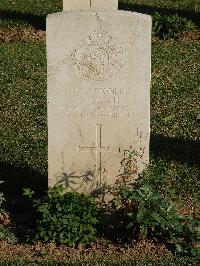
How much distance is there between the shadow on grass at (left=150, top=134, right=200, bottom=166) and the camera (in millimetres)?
7524

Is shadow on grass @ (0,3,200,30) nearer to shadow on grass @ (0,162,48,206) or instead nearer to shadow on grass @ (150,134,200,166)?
shadow on grass @ (150,134,200,166)

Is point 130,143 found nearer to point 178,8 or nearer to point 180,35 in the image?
point 180,35

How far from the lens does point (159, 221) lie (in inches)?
215

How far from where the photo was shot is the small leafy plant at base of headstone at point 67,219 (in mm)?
5543

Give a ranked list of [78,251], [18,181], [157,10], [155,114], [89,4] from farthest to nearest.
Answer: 1. [157,10]
2. [89,4]
3. [155,114]
4. [18,181]
5. [78,251]

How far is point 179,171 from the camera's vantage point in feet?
23.5

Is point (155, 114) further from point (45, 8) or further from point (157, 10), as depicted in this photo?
point (45, 8)

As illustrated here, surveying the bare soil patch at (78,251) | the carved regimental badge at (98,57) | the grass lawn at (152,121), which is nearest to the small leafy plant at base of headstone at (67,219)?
the bare soil patch at (78,251)

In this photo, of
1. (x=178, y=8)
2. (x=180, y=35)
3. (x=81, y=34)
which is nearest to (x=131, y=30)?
(x=81, y=34)

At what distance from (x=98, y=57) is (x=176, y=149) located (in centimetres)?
248

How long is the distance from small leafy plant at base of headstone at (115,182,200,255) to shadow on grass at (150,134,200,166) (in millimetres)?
1783

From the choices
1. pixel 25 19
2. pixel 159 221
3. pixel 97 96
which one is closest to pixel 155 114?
pixel 97 96

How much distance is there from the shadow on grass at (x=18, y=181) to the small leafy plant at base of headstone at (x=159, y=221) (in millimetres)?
1201

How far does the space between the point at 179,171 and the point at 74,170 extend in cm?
162
